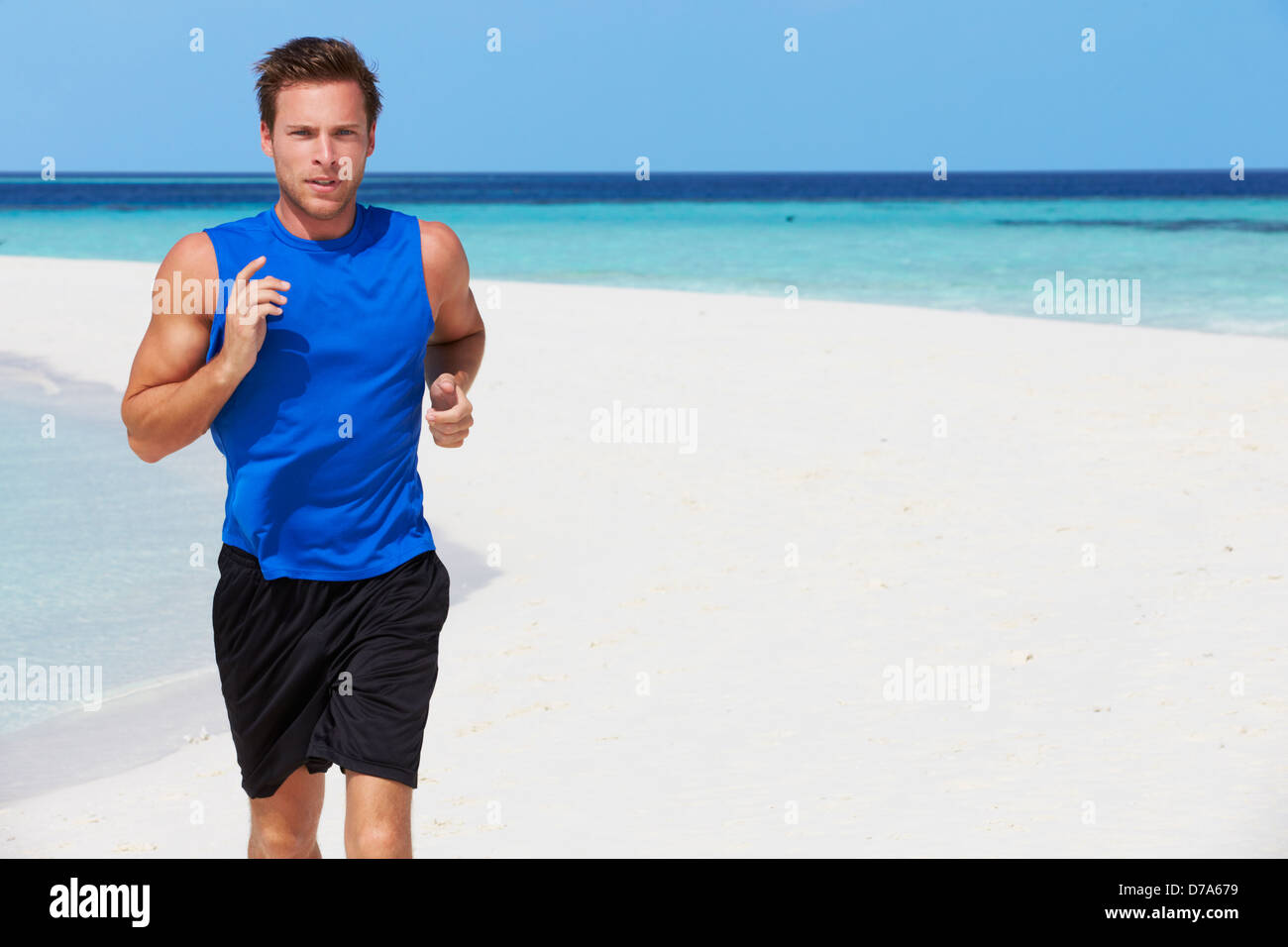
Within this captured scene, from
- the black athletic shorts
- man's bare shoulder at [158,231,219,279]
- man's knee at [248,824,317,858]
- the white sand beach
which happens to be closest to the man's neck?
man's bare shoulder at [158,231,219,279]

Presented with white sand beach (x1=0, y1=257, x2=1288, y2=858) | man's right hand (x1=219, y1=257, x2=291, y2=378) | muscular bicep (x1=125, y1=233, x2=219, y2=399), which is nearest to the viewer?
man's right hand (x1=219, y1=257, x2=291, y2=378)

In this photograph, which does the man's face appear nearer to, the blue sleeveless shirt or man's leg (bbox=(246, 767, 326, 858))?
the blue sleeveless shirt

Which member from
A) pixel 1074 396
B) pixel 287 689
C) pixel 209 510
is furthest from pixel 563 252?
pixel 287 689

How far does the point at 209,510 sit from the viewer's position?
27.1ft

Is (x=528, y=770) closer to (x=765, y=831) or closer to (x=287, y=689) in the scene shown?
(x=765, y=831)

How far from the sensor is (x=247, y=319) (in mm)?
2445

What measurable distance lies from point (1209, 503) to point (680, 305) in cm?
1325

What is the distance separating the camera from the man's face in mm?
2623

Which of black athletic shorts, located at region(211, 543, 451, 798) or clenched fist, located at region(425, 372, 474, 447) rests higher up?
clenched fist, located at region(425, 372, 474, 447)

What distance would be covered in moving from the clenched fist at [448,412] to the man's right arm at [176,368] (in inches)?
17.0

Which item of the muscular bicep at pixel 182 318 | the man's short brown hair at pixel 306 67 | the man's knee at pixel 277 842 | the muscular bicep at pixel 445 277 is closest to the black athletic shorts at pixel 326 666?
the man's knee at pixel 277 842

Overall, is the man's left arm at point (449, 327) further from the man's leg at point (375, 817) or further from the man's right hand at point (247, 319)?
the man's leg at point (375, 817)

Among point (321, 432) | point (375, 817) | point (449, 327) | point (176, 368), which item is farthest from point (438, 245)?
point (375, 817)

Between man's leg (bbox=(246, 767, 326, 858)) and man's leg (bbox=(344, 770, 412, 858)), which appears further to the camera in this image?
man's leg (bbox=(246, 767, 326, 858))
